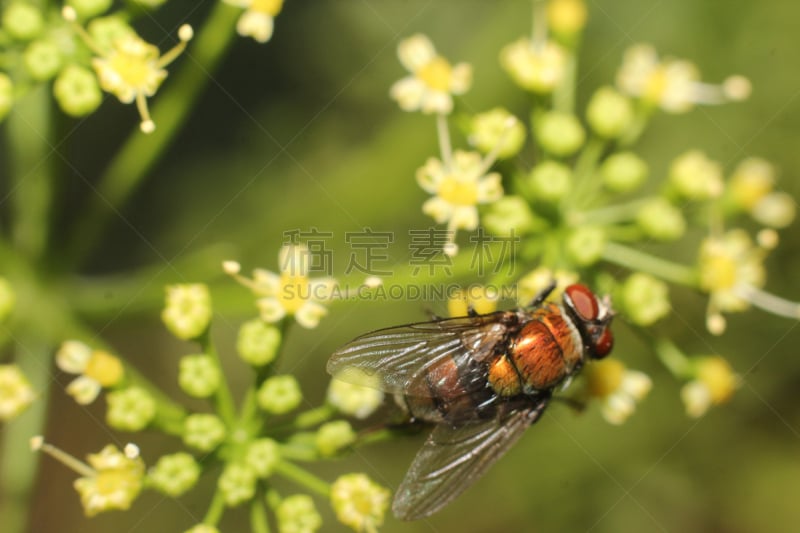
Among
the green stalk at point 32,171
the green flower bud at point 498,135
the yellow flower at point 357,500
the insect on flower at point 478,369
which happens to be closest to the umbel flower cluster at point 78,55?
the green stalk at point 32,171

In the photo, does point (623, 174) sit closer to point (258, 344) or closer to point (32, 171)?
point (258, 344)

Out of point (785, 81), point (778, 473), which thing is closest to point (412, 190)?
point (785, 81)

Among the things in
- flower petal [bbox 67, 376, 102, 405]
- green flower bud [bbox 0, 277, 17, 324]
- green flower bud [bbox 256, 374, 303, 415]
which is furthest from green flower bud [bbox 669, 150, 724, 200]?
green flower bud [bbox 0, 277, 17, 324]

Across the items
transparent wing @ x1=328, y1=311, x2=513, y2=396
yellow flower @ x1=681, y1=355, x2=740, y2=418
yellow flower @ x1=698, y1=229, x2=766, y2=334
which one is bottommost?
yellow flower @ x1=681, y1=355, x2=740, y2=418

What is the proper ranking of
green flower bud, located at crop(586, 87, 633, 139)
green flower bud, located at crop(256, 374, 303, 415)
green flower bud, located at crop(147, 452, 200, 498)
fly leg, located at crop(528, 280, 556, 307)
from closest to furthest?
green flower bud, located at crop(147, 452, 200, 498) → green flower bud, located at crop(256, 374, 303, 415) → fly leg, located at crop(528, 280, 556, 307) → green flower bud, located at crop(586, 87, 633, 139)

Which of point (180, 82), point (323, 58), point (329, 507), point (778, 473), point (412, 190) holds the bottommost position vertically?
point (778, 473)

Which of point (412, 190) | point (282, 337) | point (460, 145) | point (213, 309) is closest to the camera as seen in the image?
point (282, 337)

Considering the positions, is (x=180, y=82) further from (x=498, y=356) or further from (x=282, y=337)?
(x=498, y=356)

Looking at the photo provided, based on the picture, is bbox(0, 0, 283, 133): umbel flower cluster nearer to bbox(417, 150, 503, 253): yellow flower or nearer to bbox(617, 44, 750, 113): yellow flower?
bbox(417, 150, 503, 253): yellow flower
